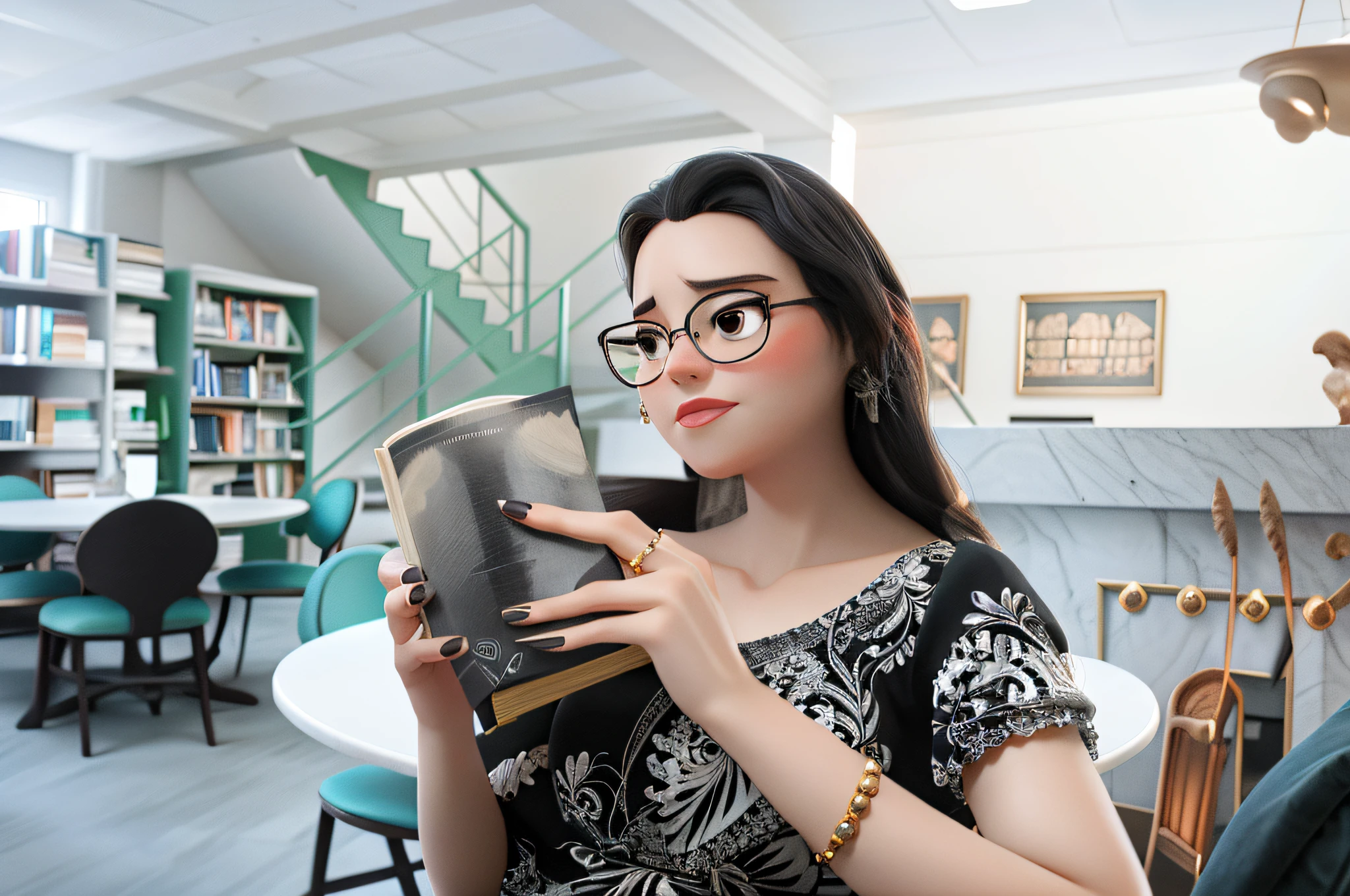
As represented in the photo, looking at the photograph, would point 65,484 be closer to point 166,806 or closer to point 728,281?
point 166,806

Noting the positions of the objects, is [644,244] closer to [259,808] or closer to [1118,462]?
[1118,462]

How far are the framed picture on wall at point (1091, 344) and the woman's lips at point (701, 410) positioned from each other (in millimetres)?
6133

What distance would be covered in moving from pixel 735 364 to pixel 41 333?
20.2ft

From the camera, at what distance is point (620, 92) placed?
5789 mm

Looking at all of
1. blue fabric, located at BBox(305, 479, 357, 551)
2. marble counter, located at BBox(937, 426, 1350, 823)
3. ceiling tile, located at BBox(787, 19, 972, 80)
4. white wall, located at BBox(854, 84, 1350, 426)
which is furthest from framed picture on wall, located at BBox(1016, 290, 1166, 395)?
blue fabric, located at BBox(305, 479, 357, 551)

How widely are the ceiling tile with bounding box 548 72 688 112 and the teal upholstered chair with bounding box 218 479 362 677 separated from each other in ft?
9.26

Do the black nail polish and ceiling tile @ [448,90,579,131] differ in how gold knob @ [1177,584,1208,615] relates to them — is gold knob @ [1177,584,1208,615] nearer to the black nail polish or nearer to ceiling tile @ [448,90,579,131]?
the black nail polish

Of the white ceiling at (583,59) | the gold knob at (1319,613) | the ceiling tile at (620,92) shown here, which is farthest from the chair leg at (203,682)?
the ceiling tile at (620,92)

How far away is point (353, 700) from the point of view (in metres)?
1.53

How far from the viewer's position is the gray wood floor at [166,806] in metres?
2.47

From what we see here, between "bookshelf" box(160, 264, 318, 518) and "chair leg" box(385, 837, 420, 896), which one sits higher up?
"bookshelf" box(160, 264, 318, 518)

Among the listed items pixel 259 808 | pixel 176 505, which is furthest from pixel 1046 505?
pixel 176 505

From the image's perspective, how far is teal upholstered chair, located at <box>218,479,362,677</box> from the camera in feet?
13.4

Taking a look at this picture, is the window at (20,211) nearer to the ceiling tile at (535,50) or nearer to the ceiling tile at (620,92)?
the ceiling tile at (535,50)
